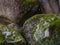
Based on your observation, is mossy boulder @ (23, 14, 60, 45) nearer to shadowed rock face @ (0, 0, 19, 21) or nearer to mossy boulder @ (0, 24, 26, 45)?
mossy boulder @ (0, 24, 26, 45)

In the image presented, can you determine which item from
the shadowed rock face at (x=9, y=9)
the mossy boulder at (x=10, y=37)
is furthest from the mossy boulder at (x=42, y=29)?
Answer: the shadowed rock face at (x=9, y=9)

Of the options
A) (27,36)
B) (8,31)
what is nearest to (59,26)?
(27,36)

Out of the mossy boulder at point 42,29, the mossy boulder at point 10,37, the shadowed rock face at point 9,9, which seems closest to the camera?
the mossy boulder at point 42,29

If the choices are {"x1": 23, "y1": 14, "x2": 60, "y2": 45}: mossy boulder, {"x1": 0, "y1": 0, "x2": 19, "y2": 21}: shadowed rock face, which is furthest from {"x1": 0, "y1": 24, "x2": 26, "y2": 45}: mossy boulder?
{"x1": 0, "y1": 0, "x2": 19, "y2": 21}: shadowed rock face

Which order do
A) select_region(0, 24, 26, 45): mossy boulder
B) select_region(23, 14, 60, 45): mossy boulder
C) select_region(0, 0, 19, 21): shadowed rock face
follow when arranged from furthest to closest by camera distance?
1. select_region(0, 0, 19, 21): shadowed rock face
2. select_region(0, 24, 26, 45): mossy boulder
3. select_region(23, 14, 60, 45): mossy boulder

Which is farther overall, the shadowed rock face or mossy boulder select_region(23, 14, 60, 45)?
the shadowed rock face

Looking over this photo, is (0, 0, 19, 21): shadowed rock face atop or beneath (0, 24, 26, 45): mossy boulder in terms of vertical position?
atop

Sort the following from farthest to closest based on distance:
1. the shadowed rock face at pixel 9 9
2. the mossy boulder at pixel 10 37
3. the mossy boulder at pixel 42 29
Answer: the shadowed rock face at pixel 9 9, the mossy boulder at pixel 10 37, the mossy boulder at pixel 42 29

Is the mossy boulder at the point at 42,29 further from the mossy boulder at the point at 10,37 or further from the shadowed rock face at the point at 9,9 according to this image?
the shadowed rock face at the point at 9,9

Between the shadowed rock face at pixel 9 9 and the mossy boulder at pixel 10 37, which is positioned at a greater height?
the shadowed rock face at pixel 9 9
